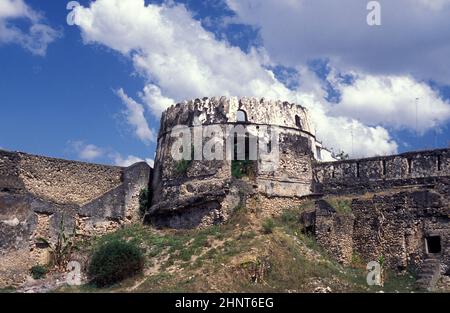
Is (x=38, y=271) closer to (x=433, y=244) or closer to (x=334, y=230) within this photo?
(x=334, y=230)

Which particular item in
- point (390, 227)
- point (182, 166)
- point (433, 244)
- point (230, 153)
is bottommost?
point (433, 244)

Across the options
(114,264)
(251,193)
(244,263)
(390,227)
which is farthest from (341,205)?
(114,264)

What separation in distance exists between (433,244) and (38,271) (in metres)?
13.9

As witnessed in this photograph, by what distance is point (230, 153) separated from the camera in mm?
28344

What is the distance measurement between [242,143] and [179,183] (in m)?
3.03

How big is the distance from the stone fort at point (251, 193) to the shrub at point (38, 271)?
0.24m

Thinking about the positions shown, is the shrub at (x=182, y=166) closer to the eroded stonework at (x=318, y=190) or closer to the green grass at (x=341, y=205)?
the eroded stonework at (x=318, y=190)

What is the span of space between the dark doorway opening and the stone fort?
0.11 ft

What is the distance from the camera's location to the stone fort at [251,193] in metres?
25.1

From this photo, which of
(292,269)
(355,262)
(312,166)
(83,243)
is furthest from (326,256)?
(83,243)

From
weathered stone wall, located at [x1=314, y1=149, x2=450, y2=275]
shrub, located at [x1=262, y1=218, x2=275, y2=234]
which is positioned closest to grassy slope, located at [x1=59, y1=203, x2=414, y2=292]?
shrub, located at [x1=262, y1=218, x2=275, y2=234]

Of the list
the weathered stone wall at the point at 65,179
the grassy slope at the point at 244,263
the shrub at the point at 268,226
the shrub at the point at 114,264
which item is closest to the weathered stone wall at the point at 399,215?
the grassy slope at the point at 244,263

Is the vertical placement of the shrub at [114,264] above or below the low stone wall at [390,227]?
below

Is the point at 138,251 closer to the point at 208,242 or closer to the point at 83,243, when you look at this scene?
the point at 208,242
